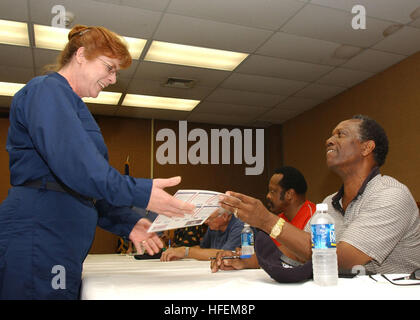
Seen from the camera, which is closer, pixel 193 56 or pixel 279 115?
pixel 193 56

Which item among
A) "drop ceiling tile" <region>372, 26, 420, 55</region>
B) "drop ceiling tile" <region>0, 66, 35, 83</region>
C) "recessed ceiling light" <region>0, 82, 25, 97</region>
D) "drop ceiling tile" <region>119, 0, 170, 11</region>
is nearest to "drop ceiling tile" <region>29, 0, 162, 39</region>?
"drop ceiling tile" <region>119, 0, 170, 11</region>

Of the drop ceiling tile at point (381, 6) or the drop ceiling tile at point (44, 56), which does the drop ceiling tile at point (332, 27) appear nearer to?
the drop ceiling tile at point (381, 6)

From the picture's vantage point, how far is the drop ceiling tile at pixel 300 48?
141 inches

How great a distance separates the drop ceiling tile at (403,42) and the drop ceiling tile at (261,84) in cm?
107

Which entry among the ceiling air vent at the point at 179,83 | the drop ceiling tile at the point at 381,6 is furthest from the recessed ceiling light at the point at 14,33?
the drop ceiling tile at the point at 381,6

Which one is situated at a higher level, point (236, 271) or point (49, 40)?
point (49, 40)

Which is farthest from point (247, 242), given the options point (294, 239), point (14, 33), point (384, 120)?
point (384, 120)

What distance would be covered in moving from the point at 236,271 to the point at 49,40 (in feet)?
10.1

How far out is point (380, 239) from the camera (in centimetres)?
125

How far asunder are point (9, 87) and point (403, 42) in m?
4.51

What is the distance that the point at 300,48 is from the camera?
3.75m

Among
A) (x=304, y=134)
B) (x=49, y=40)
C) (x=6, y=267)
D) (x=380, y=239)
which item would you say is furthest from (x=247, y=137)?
(x=6, y=267)

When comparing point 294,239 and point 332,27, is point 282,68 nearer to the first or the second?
point 332,27
